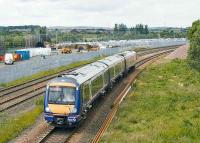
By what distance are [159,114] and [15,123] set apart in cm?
857

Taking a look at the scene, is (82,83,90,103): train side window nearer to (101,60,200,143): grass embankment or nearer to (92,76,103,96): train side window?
(92,76,103,96): train side window

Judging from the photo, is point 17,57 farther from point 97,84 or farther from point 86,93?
point 86,93

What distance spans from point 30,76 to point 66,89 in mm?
28563

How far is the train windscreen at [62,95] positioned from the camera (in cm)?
2453

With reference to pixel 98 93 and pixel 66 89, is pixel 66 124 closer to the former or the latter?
pixel 66 89

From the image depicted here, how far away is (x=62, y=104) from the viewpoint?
80.3ft

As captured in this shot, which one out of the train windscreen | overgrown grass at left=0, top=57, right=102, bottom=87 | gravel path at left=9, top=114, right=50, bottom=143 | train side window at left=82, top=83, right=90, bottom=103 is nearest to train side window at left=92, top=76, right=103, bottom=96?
train side window at left=82, top=83, right=90, bottom=103

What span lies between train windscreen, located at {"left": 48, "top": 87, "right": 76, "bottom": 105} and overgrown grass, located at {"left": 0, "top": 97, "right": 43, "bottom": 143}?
248cm

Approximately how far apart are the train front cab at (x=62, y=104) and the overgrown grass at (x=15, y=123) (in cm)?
191

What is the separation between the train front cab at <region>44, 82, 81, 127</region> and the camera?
24250mm

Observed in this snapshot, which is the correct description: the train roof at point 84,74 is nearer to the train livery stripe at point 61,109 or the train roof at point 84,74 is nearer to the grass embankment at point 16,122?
the train livery stripe at point 61,109

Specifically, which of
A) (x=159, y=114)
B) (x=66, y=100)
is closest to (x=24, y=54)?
(x=159, y=114)

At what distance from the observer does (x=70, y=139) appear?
23.2m

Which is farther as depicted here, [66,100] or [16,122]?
[16,122]
